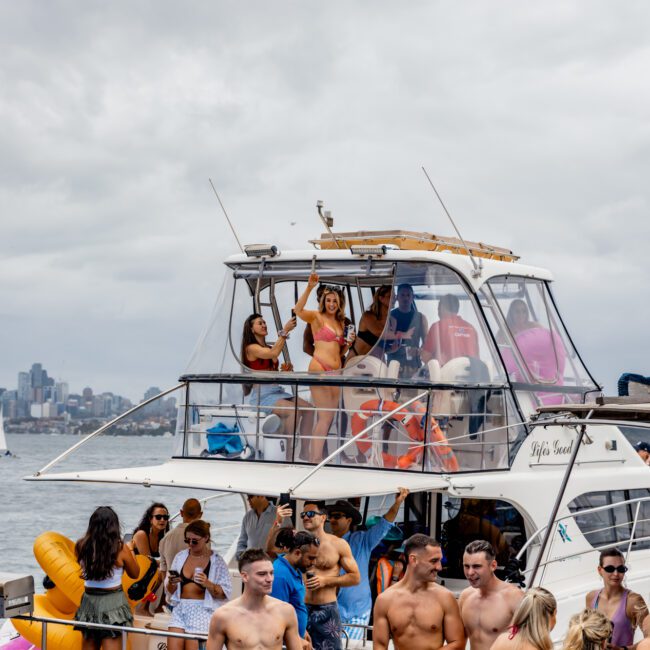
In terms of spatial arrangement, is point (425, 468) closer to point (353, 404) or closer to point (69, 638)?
point (353, 404)

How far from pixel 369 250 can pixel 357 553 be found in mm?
3187

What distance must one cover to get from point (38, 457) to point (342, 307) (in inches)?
3564

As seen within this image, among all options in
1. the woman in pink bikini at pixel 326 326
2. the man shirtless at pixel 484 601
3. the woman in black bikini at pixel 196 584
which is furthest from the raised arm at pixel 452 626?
the woman in pink bikini at pixel 326 326

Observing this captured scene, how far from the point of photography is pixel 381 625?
8.32m

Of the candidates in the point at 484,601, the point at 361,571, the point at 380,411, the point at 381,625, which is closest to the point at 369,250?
the point at 380,411

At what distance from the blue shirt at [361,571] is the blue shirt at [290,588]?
1.52 metres

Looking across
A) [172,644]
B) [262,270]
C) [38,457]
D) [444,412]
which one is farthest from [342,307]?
[38,457]

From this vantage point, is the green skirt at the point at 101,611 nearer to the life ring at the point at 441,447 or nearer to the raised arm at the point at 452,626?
the raised arm at the point at 452,626

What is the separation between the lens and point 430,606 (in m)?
8.27

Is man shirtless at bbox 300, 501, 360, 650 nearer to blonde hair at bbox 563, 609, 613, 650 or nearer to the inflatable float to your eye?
the inflatable float

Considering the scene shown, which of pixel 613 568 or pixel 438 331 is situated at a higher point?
pixel 438 331

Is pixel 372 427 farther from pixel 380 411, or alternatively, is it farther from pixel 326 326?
pixel 326 326

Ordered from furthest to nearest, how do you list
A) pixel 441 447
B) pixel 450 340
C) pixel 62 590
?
pixel 450 340 < pixel 441 447 < pixel 62 590

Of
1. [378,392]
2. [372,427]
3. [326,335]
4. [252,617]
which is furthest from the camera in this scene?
[326,335]
